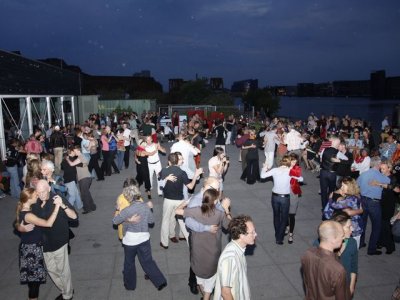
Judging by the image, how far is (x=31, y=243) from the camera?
14.8ft

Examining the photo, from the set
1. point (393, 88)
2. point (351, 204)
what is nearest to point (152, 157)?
point (351, 204)

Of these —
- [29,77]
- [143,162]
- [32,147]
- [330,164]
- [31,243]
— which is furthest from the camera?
[29,77]

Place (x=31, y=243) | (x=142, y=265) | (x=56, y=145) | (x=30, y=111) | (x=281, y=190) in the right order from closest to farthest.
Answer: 1. (x=31, y=243)
2. (x=142, y=265)
3. (x=281, y=190)
4. (x=56, y=145)
5. (x=30, y=111)

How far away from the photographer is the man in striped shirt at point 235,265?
334cm

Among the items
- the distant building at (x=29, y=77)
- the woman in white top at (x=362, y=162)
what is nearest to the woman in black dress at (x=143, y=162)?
the woman in white top at (x=362, y=162)

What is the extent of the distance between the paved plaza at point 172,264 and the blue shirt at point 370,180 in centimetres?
124

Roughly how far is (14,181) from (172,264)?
650cm

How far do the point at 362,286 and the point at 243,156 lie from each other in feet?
22.2

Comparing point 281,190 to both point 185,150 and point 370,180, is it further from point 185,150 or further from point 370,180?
point 185,150

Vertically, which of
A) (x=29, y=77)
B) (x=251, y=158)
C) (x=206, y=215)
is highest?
(x=29, y=77)

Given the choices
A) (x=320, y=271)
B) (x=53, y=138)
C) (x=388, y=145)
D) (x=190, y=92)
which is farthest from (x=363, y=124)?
(x=190, y=92)

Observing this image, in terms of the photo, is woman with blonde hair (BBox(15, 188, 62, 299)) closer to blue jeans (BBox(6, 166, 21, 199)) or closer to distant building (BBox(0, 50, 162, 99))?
blue jeans (BBox(6, 166, 21, 199))

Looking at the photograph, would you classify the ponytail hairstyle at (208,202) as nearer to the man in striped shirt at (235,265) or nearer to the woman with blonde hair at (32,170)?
the man in striped shirt at (235,265)

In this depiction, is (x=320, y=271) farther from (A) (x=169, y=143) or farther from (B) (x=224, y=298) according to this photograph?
(A) (x=169, y=143)
